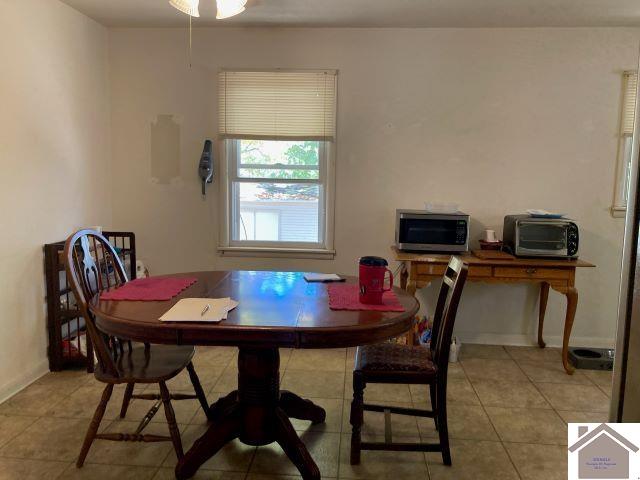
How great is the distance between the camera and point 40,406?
2516mm

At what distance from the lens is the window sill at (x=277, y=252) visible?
3682 millimetres

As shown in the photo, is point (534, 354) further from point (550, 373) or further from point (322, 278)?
point (322, 278)

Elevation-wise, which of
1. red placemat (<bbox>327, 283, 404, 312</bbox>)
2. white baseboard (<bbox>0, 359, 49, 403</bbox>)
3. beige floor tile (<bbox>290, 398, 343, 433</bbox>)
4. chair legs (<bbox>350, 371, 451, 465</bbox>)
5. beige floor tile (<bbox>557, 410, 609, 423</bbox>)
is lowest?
beige floor tile (<bbox>557, 410, 609, 423</bbox>)

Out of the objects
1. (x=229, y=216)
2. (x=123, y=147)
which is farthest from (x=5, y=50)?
(x=229, y=216)

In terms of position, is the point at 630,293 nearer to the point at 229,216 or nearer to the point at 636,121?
the point at 636,121

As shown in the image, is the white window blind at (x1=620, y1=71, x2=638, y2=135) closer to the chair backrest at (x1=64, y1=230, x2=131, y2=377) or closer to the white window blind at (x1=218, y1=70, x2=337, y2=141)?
the white window blind at (x1=218, y1=70, x2=337, y2=141)

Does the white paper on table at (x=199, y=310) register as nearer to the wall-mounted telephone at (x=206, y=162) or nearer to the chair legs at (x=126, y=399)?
the chair legs at (x=126, y=399)

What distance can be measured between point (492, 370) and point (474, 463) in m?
1.17

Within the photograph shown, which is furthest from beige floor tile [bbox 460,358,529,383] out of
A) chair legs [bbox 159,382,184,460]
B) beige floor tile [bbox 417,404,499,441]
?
chair legs [bbox 159,382,184,460]

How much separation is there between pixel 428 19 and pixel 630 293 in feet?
9.22

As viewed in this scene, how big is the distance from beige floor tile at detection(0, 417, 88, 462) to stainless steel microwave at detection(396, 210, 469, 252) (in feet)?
7.05

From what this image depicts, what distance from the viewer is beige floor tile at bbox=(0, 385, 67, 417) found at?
2461mm

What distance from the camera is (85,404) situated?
255 cm

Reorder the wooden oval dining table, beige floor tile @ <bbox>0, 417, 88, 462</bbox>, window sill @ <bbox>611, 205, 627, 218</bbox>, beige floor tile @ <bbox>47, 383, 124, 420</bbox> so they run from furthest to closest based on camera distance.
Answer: window sill @ <bbox>611, 205, 627, 218</bbox>
beige floor tile @ <bbox>47, 383, 124, 420</bbox>
beige floor tile @ <bbox>0, 417, 88, 462</bbox>
the wooden oval dining table
